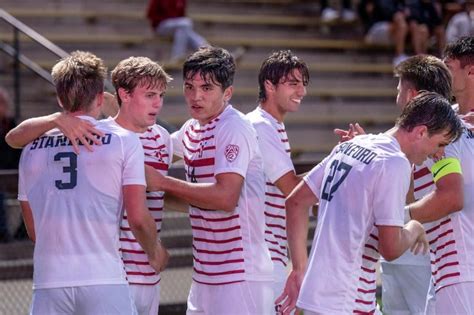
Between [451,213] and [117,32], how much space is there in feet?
31.6

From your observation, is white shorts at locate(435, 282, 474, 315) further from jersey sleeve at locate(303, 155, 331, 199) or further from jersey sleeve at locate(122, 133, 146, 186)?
jersey sleeve at locate(122, 133, 146, 186)

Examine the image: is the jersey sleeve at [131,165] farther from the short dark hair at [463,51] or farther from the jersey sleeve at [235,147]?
the short dark hair at [463,51]

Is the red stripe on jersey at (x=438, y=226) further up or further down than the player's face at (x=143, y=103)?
further down

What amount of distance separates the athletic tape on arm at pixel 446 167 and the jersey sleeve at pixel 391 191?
0.73m

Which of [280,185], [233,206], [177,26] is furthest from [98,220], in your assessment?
[177,26]

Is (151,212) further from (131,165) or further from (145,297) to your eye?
(131,165)

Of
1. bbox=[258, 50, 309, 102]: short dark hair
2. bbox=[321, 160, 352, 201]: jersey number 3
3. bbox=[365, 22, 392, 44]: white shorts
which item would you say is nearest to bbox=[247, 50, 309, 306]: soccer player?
bbox=[258, 50, 309, 102]: short dark hair

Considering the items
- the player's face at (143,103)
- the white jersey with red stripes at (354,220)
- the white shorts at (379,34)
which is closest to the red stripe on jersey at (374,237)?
the white jersey with red stripes at (354,220)

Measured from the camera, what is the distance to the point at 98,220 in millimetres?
5617

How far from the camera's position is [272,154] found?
22.0 feet

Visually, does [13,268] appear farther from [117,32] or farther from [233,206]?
[117,32]

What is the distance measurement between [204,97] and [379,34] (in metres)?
10.5

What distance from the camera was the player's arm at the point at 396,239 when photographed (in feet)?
17.3

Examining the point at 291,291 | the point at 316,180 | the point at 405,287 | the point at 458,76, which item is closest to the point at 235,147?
the point at 316,180
